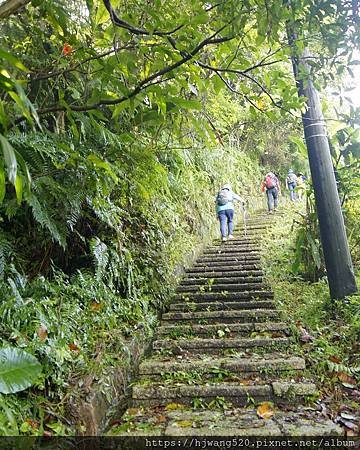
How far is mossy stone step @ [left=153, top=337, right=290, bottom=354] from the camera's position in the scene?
4273 mm

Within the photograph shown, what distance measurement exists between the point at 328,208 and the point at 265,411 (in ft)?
8.71

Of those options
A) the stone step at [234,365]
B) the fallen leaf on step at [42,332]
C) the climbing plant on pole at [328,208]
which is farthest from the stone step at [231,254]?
the fallen leaf on step at [42,332]

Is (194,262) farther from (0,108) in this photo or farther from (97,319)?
(0,108)

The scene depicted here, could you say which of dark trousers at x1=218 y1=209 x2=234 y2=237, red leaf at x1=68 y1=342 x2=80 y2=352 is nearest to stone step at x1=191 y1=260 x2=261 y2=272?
dark trousers at x1=218 y1=209 x2=234 y2=237

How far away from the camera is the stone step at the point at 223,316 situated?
4953 mm

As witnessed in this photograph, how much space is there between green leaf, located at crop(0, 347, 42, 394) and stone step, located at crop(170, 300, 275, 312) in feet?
11.8

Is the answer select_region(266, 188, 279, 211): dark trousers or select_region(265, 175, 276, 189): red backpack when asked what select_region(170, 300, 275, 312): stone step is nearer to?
select_region(265, 175, 276, 189): red backpack

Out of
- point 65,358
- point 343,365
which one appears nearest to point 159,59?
point 65,358

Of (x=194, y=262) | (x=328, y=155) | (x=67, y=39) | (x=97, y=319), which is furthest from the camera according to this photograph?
(x=194, y=262)

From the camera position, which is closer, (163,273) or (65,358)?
(65,358)

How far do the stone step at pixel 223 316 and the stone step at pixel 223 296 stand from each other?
0.52 metres

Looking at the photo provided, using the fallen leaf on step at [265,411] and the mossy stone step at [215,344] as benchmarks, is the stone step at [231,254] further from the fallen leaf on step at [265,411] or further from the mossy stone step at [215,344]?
the fallen leaf on step at [265,411]

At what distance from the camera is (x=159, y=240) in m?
5.77

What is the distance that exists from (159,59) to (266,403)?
9.61 feet
